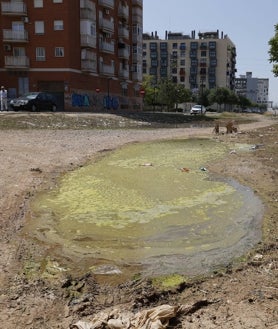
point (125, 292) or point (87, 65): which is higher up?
point (87, 65)

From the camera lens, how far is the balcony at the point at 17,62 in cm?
5428

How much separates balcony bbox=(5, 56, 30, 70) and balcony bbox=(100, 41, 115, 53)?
1329cm

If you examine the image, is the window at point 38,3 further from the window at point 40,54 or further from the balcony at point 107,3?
the balcony at point 107,3

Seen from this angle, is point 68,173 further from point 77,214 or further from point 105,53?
point 105,53

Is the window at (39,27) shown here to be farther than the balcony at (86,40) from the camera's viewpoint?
No

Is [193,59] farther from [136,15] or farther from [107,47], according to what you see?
[107,47]

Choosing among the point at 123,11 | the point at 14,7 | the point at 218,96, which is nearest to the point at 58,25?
the point at 14,7

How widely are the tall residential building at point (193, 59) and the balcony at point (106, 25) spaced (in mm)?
86989

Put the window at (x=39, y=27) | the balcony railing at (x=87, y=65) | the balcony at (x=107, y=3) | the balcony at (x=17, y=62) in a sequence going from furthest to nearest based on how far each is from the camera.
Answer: the balcony at (x=107, y=3) → the balcony railing at (x=87, y=65) → the window at (x=39, y=27) → the balcony at (x=17, y=62)

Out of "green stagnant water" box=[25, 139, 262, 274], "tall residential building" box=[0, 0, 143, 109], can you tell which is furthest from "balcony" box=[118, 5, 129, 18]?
"green stagnant water" box=[25, 139, 262, 274]

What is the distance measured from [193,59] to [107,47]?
97976 mm

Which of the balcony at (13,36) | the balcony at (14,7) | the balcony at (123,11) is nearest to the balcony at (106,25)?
the balcony at (123,11)

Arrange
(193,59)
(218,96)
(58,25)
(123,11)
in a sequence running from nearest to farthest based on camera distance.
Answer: (58,25), (123,11), (218,96), (193,59)

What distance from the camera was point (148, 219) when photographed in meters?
8.41
